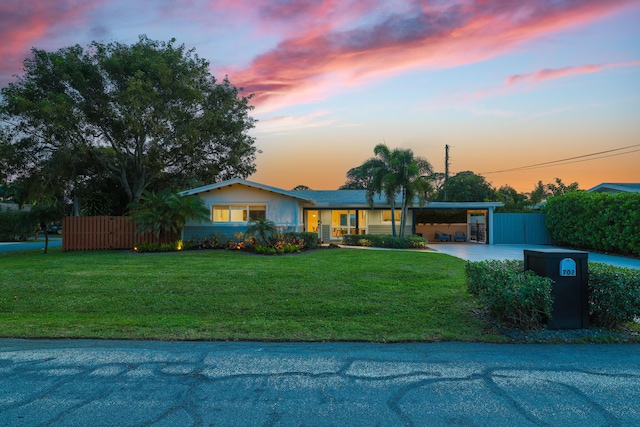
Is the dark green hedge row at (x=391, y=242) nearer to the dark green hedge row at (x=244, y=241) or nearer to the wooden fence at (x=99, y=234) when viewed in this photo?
the dark green hedge row at (x=244, y=241)

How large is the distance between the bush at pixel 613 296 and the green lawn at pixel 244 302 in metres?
1.56

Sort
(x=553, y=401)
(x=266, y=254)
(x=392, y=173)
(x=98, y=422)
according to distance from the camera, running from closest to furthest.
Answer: (x=98, y=422) < (x=553, y=401) < (x=266, y=254) < (x=392, y=173)

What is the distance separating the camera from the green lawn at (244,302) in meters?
5.52

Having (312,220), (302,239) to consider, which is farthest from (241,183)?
(312,220)

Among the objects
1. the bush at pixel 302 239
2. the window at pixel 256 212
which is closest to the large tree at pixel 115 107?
the window at pixel 256 212

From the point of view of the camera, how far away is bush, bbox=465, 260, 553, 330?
200 inches

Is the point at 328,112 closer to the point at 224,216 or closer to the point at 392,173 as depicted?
the point at 392,173

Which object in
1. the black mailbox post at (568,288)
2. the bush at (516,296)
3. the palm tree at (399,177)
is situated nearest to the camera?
the bush at (516,296)

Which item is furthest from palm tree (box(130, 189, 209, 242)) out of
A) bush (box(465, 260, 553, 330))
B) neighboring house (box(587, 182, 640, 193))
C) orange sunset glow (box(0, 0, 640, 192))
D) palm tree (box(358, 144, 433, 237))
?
neighboring house (box(587, 182, 640, 193))

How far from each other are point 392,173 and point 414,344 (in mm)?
15347

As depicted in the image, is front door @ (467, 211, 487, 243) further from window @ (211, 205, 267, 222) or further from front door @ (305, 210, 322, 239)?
window @ (211, 205, 267, 222)

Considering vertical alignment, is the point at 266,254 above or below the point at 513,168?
below

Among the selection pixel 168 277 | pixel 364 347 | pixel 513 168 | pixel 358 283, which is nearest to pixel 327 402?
pixel 364 347

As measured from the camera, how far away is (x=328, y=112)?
17781 millimetres
